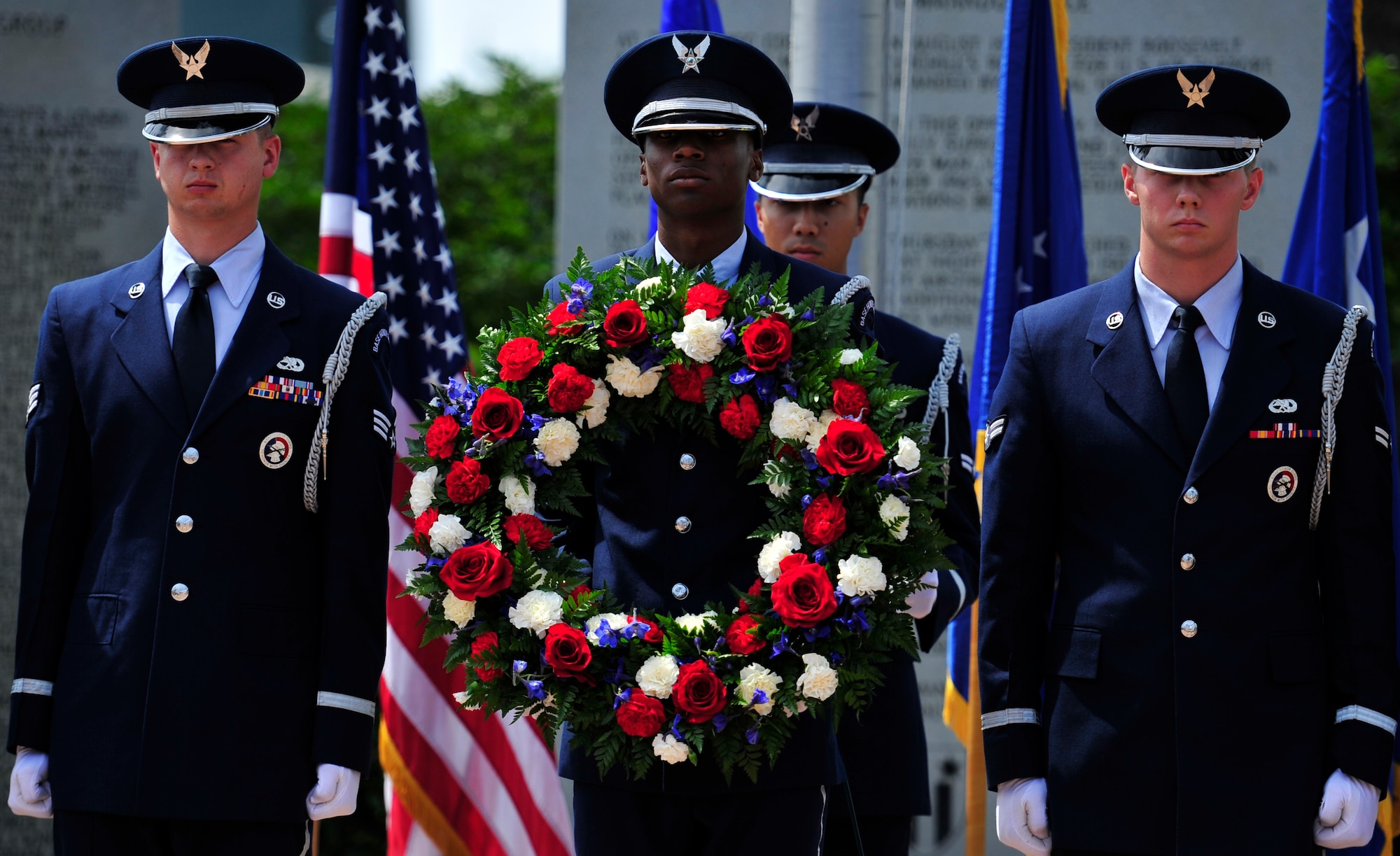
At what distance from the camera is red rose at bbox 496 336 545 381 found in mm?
3203

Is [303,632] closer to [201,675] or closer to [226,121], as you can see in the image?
[201,675]

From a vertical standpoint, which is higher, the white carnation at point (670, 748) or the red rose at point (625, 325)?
the red rose at point (625, 325)

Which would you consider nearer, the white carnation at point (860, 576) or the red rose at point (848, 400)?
the white carnation at point (860, 576)

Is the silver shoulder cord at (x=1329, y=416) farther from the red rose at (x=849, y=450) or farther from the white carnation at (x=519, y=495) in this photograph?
the white carnation at (x=519, y=495)

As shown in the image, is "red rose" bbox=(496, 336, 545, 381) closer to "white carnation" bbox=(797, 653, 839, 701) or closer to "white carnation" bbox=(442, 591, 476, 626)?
"white carnation" bbox=(442, 591, 476, 626)

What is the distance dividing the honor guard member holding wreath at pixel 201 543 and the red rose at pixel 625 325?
0.67 m

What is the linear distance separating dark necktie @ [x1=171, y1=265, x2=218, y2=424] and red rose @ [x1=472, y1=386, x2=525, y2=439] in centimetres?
66

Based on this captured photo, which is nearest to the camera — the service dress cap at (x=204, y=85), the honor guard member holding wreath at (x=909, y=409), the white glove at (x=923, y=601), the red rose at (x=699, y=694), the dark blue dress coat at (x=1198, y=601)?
the red rose at (x=699, y=694)

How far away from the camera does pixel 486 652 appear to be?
9.96ft

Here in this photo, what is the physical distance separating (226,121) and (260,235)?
27 centimetres

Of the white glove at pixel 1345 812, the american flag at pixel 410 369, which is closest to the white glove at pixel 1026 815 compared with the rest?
the white glove at pixel 1345 812

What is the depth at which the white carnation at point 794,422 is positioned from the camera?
121 inches

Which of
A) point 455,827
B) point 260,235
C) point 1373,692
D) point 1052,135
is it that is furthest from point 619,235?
point 1373,692

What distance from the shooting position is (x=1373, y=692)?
10.1 feet
